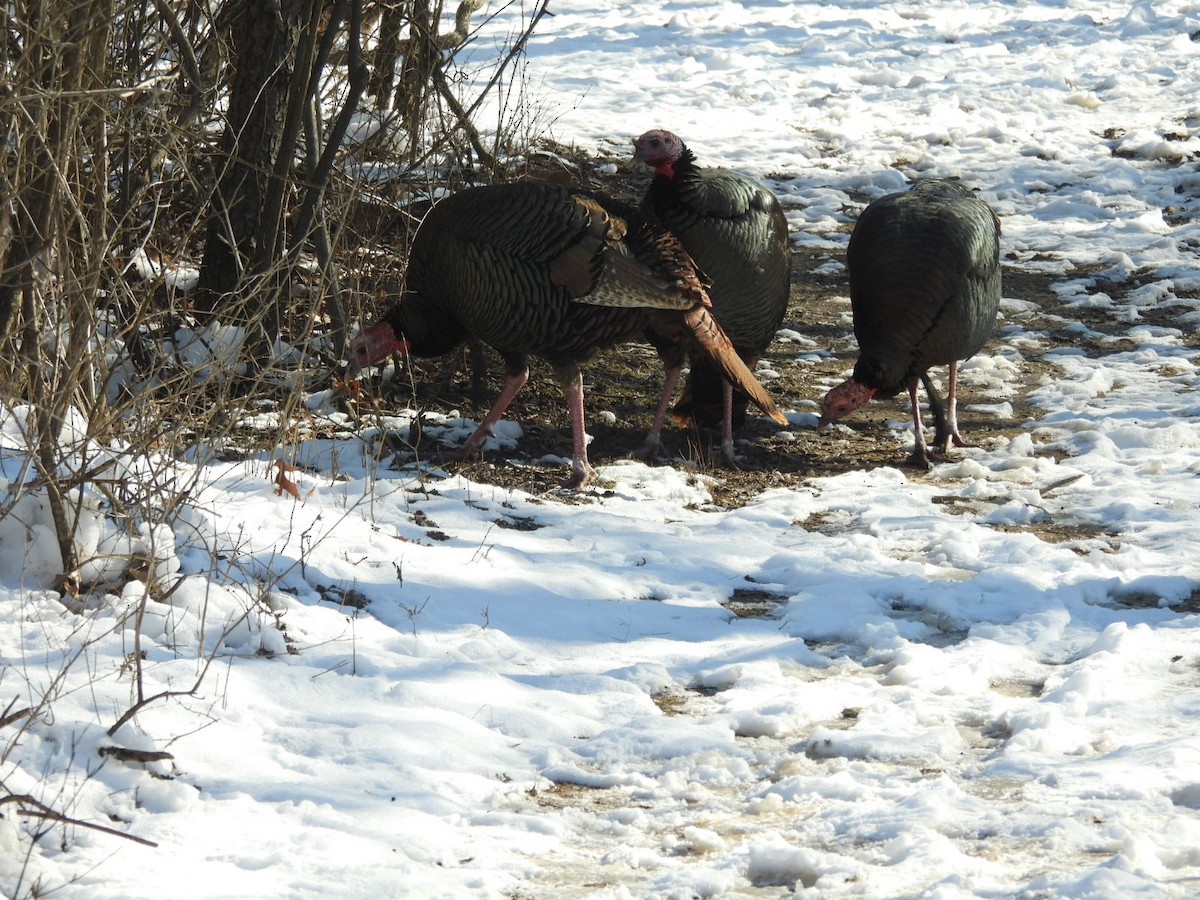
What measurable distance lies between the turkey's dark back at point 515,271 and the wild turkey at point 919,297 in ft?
4.23

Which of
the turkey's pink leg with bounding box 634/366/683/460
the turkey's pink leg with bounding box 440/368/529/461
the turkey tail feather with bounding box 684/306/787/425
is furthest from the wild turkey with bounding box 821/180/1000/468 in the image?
the turkey's pink leg with bounding box 440/368/529/461

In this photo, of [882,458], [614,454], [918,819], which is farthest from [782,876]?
[882,458]

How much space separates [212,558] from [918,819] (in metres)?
2.05

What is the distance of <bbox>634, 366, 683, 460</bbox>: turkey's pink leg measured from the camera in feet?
20.6

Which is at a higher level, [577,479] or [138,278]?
[138,278]

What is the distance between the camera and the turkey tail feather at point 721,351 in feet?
19.3

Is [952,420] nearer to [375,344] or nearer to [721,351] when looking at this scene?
[721,351]

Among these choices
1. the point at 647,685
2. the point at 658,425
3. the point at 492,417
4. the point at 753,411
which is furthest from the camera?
the point at 753,411

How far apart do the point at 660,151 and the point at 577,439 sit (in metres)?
1.56

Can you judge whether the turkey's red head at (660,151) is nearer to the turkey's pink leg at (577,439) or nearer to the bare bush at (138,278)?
the bare bush at (138,278)

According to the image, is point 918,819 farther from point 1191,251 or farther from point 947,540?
point 1191,251

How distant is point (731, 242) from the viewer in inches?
249

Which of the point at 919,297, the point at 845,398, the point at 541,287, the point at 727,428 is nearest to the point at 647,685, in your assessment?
the point at 541,287

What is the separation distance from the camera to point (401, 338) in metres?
5.97
